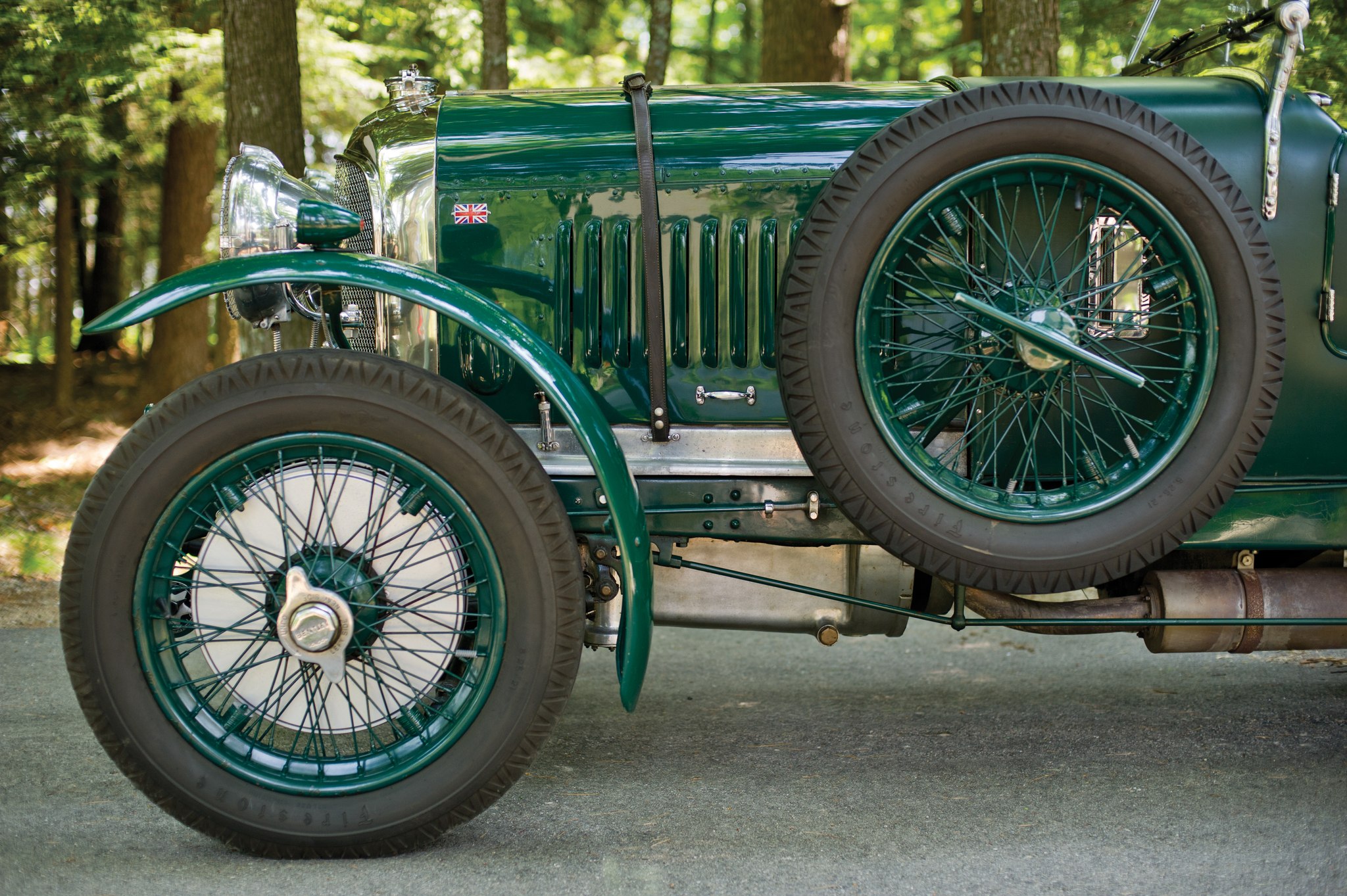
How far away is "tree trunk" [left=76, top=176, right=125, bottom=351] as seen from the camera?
440 inches

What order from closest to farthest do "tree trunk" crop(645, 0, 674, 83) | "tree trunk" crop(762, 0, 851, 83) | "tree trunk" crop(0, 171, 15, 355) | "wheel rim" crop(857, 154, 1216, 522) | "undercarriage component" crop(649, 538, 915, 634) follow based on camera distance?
1. "wheel rim" crop(857, 154, 1216, 522)
2. "undercarriage component" crop(649, 538, 915, 634)
3. "tree trunk" crop(645, 0, 674, 83)
4. "tree trunk" crop(762, 0, 851, 83)
5. "tree trunk" crop(0, 171, 15, 355)

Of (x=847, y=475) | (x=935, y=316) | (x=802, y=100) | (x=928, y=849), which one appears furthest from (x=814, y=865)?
(x=802, y=100)

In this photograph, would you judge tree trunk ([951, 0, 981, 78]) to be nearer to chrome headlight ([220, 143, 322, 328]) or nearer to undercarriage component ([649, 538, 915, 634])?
undercarriage component ([649, 538, 915, 634])

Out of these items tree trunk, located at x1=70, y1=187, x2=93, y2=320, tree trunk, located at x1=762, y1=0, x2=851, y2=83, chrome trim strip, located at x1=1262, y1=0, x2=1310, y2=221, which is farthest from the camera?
tree trunk, located at x1=70, y1=187, x2=93, y2=320

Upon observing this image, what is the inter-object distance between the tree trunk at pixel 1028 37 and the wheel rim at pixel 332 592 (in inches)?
171

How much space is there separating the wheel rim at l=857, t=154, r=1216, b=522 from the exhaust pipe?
0.33 meters

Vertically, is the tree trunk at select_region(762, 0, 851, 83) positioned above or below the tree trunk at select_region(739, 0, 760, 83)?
below

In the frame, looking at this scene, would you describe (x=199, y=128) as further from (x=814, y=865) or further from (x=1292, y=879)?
(x=1292, y=879)

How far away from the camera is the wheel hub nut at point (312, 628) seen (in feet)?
7.83

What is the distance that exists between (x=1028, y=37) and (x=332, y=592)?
15.5ft

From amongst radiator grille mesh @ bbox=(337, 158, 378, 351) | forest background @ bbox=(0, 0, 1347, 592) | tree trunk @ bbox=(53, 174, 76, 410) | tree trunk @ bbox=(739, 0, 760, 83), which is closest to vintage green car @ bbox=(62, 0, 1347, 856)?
radiator grille mesh @ bbox=(337, 158, 378, 351)

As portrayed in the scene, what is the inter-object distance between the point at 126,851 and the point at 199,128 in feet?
26.7

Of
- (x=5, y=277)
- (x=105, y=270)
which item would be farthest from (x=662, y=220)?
(x=5, y=277)

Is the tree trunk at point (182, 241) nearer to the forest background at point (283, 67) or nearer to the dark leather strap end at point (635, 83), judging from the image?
the forest background at point (283, 67)
